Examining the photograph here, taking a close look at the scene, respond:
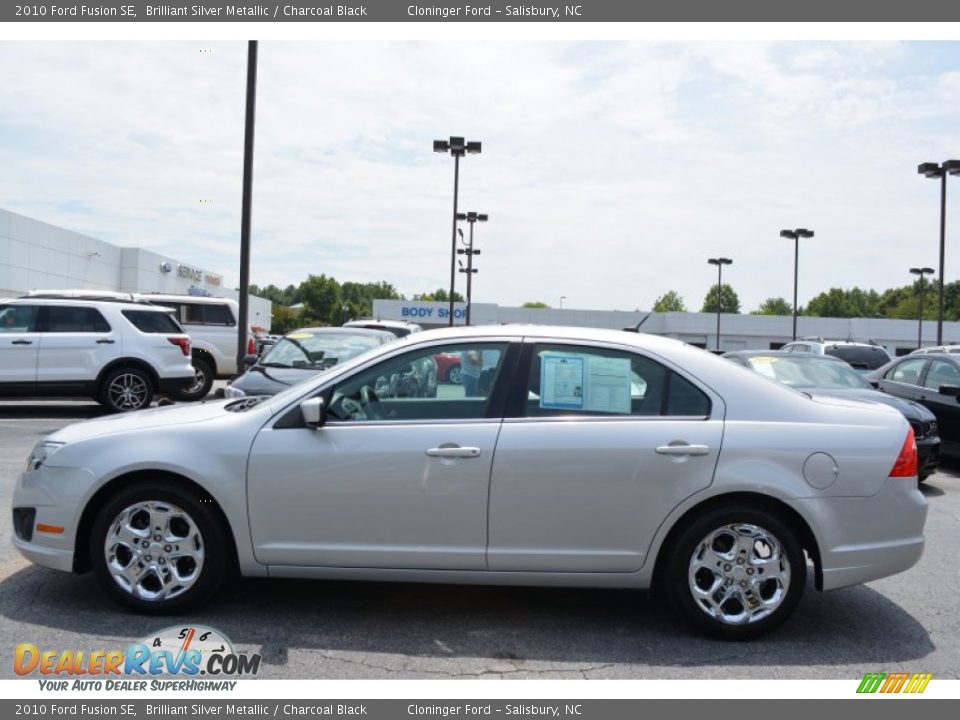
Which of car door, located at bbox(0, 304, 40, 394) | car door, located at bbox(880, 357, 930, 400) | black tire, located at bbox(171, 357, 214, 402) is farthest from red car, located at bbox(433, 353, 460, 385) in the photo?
black tire, located at bbox(171, 357, 214, 402)

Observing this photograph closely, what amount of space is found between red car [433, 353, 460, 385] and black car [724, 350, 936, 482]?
520cm

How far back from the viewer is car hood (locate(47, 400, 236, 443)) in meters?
4.50

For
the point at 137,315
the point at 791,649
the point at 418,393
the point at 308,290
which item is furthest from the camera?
the point at 308,290

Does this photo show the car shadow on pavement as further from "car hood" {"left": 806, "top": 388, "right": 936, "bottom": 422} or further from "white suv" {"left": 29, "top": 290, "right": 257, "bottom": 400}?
"white suv" {"left": 29, "top": 290, "right": 257, "bottom": 400}

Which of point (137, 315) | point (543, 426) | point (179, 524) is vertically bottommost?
point (179, 524)

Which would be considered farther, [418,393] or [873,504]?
[418,393]

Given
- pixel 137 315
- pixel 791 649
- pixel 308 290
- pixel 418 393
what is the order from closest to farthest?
1. pixel 791 649
2. pixel 418 393
3. pixel 137 315
4. pixel 308 290

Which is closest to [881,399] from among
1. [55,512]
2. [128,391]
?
[55,512]

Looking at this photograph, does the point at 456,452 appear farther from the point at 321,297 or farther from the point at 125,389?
the point at 321,297

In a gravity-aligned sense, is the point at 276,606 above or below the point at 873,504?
below

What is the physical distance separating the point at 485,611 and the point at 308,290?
13354 cm

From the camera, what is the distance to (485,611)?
4637 mm

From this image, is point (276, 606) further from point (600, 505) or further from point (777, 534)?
point (777, 534)

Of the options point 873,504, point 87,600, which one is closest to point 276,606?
point 87,600
